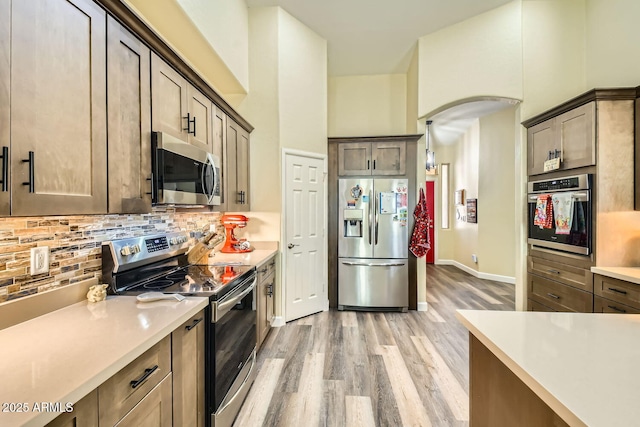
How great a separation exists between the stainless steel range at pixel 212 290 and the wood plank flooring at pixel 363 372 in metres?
0.29

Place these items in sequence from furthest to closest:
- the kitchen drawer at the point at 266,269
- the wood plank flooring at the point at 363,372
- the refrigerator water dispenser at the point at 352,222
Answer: the refrigerator water dispenser at the point at 352,222 → the kitchen drawer at the point at 266,269 → the wood plank flooring at the point at 363,372

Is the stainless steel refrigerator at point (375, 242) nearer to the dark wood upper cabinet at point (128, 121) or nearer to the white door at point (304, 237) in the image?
the white door at point (304, 237)

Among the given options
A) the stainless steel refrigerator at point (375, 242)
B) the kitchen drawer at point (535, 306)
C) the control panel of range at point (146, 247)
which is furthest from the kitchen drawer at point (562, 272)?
the control panel of range at point (146, 247)

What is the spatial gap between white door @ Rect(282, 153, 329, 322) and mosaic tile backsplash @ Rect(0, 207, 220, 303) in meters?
1.77

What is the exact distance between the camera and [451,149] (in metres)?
6.93

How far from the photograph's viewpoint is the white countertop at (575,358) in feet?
2.05

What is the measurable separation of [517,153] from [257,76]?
339 cm

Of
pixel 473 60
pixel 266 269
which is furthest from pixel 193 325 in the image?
pixel 473 60

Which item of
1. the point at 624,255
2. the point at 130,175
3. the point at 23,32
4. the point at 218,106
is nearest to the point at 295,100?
the point at 218,106

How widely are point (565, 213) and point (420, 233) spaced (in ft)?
4.88

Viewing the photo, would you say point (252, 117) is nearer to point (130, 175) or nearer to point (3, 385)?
point (130, 175)

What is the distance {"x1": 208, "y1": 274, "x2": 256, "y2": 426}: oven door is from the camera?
1557 millimetres

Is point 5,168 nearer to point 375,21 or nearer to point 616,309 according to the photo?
point 616,309

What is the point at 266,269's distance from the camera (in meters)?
2.87
